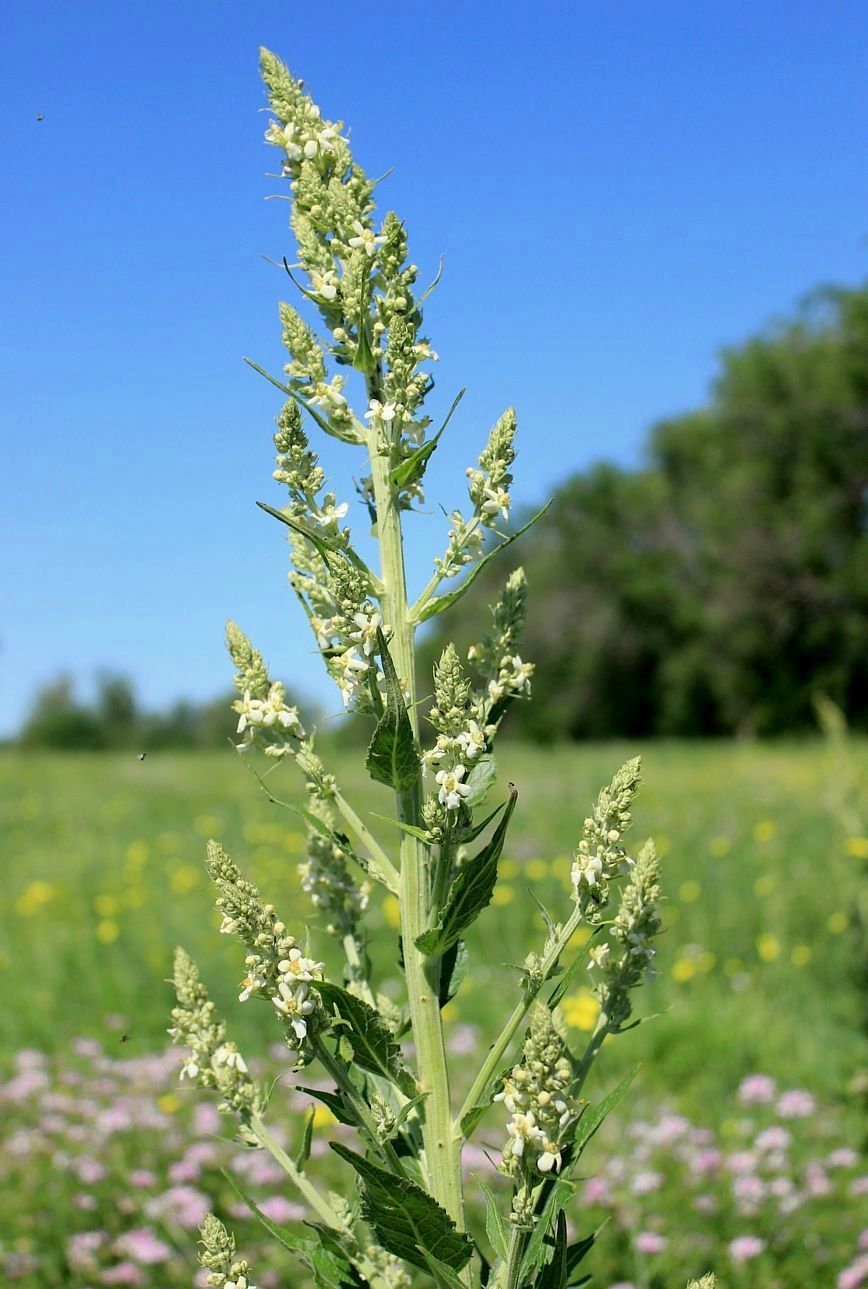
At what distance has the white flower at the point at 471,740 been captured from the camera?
6.19 ft

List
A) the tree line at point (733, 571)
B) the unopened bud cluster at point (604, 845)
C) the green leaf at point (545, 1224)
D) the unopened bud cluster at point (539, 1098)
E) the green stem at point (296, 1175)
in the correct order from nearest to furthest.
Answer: the unopened bud cluster at point (539, 1098), the green leaf at point (545, 1224), the unopened bud cluster at point (604, 845), the green stem at point (296, 1175), the tree line at point (733, 571)

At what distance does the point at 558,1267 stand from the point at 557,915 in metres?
5.87

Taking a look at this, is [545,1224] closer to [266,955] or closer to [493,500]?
[266,955]

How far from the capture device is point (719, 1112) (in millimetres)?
5066

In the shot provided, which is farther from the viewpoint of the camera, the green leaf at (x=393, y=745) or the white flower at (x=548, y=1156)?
the green leaf at (x=393, y=745)

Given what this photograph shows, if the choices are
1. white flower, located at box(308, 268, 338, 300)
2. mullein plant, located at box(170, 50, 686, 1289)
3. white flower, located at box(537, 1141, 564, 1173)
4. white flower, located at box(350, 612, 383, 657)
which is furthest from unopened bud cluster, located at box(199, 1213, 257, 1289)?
white flower, located at box(308, 268, 338, 300)

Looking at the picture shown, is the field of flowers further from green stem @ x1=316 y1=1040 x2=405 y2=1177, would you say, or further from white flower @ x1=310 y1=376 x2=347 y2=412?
white flower @ x1=310 y1=376 x2=347 y2=412

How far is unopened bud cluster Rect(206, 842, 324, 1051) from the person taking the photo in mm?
1755

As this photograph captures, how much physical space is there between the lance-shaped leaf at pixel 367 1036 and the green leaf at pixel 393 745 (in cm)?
35

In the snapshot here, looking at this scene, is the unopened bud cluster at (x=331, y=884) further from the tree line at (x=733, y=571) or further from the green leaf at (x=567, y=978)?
the tree line at (x=733, y=571)

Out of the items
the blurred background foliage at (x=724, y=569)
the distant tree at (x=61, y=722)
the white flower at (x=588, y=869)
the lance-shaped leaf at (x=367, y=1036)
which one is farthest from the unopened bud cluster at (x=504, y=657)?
the distant tree at (x=61, y=722)

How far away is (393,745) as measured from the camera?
1.87 meters

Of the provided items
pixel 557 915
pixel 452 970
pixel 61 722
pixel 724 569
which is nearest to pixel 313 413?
pixel 452 970

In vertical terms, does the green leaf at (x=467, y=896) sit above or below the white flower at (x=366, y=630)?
below
